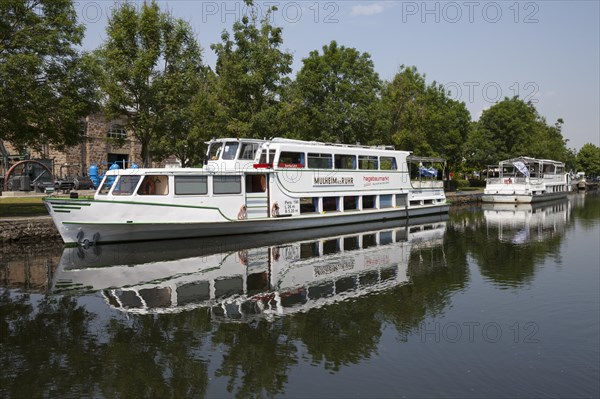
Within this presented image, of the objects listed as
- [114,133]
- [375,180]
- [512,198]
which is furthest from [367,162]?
[114,133]

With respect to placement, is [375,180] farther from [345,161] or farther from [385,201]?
[345,161]

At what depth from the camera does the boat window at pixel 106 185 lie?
2102 cm

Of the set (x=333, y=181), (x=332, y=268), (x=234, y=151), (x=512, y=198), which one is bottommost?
(x=332, y=268)

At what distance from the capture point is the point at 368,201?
3134 cm

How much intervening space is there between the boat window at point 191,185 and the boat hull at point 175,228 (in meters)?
1.42

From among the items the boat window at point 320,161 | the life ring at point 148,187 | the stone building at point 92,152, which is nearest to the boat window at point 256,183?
the boat window at point 320,161

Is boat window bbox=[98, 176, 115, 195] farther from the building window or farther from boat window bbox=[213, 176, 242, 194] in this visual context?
the building window

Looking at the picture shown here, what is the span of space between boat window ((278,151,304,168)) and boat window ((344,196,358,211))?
15.6 feet

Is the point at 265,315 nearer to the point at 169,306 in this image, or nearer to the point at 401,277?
the point at 169,306

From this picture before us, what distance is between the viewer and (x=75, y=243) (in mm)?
20797

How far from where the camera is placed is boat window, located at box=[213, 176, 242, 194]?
22969 millimetres

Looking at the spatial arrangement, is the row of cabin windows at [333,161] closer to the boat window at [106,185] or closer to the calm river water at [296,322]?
the calm river water at [296,322]

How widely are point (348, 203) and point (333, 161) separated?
3209 mm

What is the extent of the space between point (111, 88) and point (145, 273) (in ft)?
51.9
